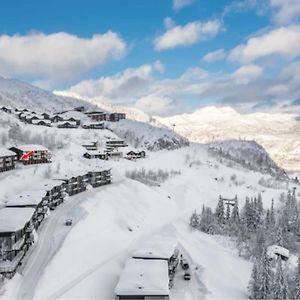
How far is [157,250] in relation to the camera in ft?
193

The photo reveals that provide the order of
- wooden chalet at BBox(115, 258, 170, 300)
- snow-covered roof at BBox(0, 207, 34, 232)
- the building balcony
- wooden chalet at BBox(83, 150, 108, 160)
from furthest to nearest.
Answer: wooden chalet at BBox(83, 150, 108, 160)
snow-covered roof at BBox(0, 207, 34, 232)
the building balcony
wooden chalet at BBox(115, 258, 170, 300)

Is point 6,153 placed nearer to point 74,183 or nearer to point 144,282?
point 74,183

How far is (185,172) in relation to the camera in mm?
142125

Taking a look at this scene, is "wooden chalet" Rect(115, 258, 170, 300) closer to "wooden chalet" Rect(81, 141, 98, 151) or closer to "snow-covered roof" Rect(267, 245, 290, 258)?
"snow-covered roof" Rect(267, 245, 290, 258)

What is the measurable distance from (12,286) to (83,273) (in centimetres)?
990

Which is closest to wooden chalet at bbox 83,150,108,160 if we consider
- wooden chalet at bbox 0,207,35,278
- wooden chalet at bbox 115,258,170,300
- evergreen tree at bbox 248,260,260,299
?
wooden chalet at bbox 0,207,35,278

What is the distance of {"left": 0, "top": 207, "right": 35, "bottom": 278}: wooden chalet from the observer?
49959 millimetres

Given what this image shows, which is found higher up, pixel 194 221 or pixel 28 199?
pixel 28 199

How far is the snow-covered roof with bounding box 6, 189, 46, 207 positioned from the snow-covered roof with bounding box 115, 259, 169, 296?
62.3ft

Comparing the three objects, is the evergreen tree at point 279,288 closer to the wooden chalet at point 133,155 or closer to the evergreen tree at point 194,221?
the evergreen tree at point 194,221

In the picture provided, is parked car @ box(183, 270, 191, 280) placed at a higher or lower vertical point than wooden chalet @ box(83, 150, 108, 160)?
lower

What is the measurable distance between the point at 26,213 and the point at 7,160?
38529 millimetres

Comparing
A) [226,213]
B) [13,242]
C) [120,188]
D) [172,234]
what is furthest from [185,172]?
[13,242]

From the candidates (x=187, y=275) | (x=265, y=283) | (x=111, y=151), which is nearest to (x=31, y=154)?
(x=111, y=151)
